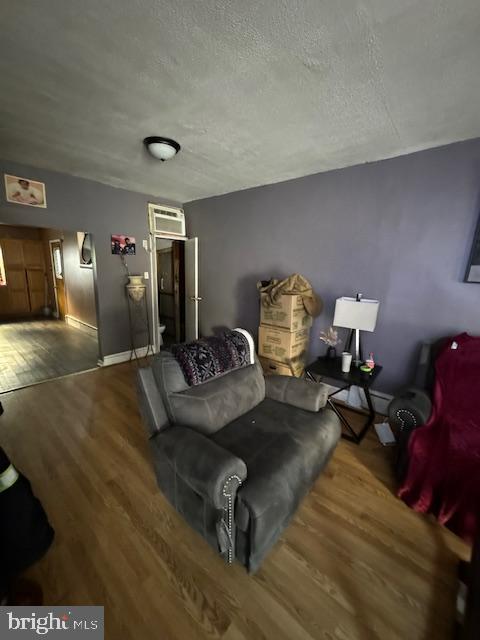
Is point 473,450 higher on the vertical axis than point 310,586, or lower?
higher

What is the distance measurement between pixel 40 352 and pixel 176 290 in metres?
2.40

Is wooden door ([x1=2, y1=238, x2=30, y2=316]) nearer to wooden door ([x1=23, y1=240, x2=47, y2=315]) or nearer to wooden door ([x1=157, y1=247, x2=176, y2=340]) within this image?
wooden door ([x1=23, y1=240, x2=47, y2=315])

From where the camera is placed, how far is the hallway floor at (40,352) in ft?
10.6

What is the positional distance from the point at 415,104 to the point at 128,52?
5.53 ft

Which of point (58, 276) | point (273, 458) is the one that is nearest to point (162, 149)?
point (273, 458)

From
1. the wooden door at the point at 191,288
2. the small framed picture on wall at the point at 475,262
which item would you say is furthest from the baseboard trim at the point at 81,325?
the small framed picture on wall at the point at 475,262

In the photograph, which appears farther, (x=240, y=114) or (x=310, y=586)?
(x=240, y=114)

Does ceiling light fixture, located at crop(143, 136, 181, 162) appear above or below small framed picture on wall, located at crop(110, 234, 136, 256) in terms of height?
above

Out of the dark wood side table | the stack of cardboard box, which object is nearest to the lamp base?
the dark wood side table

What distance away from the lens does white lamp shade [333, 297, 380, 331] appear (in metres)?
2.11

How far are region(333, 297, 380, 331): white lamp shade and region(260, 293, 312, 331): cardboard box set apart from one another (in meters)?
0.40

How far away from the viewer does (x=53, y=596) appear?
1086 mm

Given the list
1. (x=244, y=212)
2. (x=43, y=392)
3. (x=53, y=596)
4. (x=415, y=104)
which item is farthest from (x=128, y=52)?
(x=43, y=392)

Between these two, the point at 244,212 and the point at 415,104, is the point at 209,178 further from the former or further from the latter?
the point at 415,104
